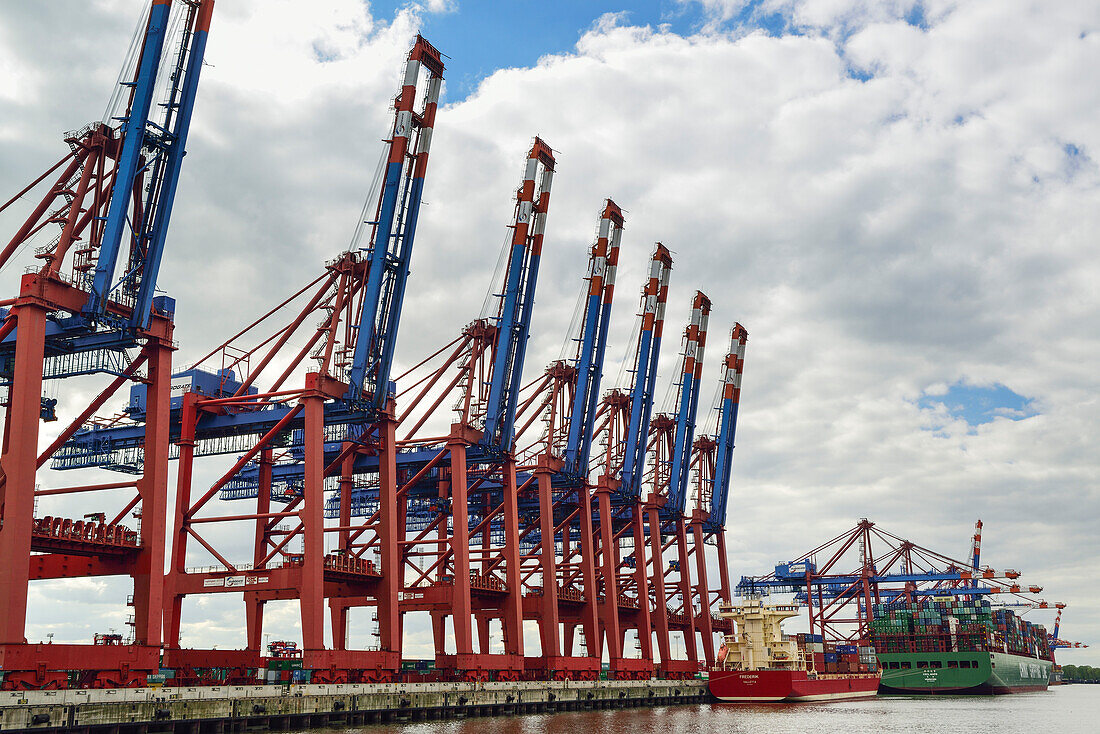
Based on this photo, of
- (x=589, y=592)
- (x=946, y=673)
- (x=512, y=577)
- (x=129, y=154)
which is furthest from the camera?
(x=946, y=673)

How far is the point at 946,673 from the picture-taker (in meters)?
93.3

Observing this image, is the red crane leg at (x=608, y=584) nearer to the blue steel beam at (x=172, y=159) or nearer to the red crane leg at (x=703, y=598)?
the red crane leg at (x=703, y=598)

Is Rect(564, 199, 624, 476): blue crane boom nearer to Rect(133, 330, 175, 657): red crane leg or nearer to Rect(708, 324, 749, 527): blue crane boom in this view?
Rect(708, 324, 749, 527): blue crane boom

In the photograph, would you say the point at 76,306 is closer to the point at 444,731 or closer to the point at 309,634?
the point at 309,634

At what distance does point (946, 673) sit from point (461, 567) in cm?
6040

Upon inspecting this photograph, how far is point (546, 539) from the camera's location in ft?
198

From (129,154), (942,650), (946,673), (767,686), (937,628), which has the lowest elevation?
(946,673)

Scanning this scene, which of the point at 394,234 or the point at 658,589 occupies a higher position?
the point at 394,234

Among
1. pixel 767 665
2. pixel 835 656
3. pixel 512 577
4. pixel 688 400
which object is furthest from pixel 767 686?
pixel 688 400

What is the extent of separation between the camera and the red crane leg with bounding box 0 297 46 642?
105ft

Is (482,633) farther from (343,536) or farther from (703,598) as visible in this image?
(703,598)

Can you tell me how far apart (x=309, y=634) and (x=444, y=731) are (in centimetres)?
697

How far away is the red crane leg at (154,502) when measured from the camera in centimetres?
3688

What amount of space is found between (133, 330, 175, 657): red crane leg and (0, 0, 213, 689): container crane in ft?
0.16
